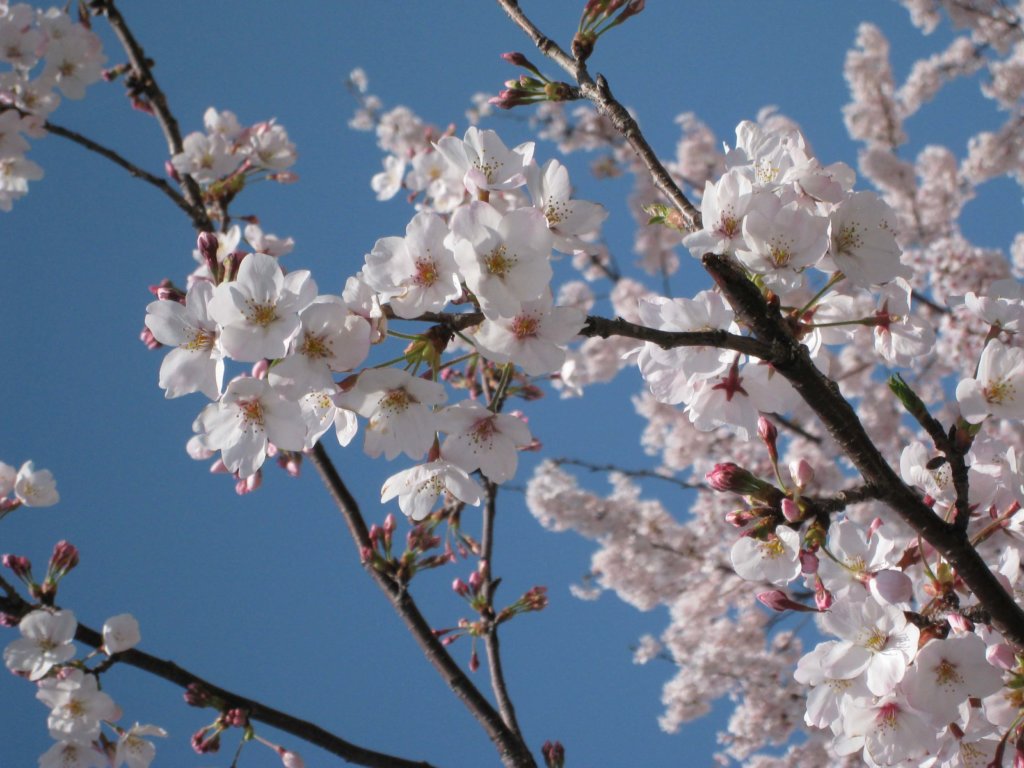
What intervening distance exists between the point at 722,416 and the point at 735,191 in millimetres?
397

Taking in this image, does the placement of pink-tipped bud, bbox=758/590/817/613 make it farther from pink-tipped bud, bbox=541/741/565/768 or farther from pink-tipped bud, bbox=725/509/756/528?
pink-tipped bud, bbox=541/741/565/768

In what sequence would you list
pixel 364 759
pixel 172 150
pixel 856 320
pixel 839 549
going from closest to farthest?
pixel 856 320 < pixel 839 549 < pixel 364 759 < pixel 172 150

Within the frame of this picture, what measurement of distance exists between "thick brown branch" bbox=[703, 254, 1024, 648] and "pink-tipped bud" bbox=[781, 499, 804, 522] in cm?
12

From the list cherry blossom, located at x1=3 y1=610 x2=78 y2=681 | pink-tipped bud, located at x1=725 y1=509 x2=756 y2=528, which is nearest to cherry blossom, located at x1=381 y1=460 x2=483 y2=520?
pink-tipped bud, located at x1=725 y1=509 x2=756 y2=528

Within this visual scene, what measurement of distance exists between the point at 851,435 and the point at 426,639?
1.59 meters

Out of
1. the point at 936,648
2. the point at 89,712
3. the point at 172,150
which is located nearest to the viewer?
the point at 936,648

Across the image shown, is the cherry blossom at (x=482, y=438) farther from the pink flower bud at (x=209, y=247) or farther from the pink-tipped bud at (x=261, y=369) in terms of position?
the pink flower bud at (x=209, y=247)

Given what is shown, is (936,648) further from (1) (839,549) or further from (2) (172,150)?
(2) (172,150)

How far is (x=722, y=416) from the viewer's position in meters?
1.50

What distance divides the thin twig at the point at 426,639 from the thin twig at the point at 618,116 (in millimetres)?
1557

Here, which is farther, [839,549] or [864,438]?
[839,549]

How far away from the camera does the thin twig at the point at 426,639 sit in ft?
7.75

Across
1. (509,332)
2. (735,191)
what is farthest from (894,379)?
(509,332)

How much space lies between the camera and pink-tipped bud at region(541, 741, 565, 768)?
2584mm
